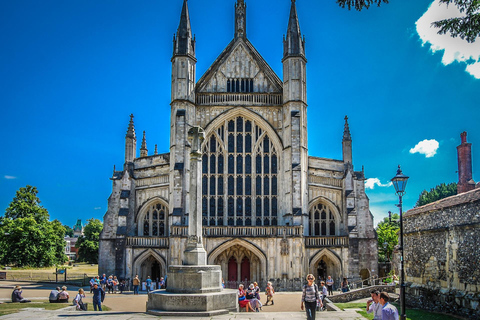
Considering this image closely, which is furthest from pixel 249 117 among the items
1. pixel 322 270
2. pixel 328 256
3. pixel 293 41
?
pixel 322 270

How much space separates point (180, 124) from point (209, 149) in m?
2.98

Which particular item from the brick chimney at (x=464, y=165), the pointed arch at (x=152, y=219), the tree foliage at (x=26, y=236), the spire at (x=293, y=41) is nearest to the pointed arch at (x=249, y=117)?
the spire at (x=293, y=41)

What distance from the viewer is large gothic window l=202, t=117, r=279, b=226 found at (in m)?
36.0

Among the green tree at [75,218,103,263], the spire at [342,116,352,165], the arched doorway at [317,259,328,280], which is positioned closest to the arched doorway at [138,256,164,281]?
the arched doorway at [317,259,328,280]

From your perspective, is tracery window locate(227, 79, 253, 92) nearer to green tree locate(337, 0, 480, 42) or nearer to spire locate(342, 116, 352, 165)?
spire locate(342, 116, 352, 165)

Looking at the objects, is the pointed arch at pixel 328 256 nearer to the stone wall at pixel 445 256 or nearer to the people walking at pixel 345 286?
the people walking at pixel 345 286

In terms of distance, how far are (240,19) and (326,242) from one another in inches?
786

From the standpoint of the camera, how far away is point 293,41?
37250 mm

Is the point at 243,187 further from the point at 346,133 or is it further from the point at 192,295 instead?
the point at 192,295

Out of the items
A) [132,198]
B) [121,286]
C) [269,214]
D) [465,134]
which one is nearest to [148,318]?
[121,286]

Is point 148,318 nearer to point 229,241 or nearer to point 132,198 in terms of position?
point 229,241

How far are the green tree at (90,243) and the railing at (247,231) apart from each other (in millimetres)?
49202

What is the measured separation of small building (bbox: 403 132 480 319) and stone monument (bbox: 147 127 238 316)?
942cm

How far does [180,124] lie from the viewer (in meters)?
35.9
